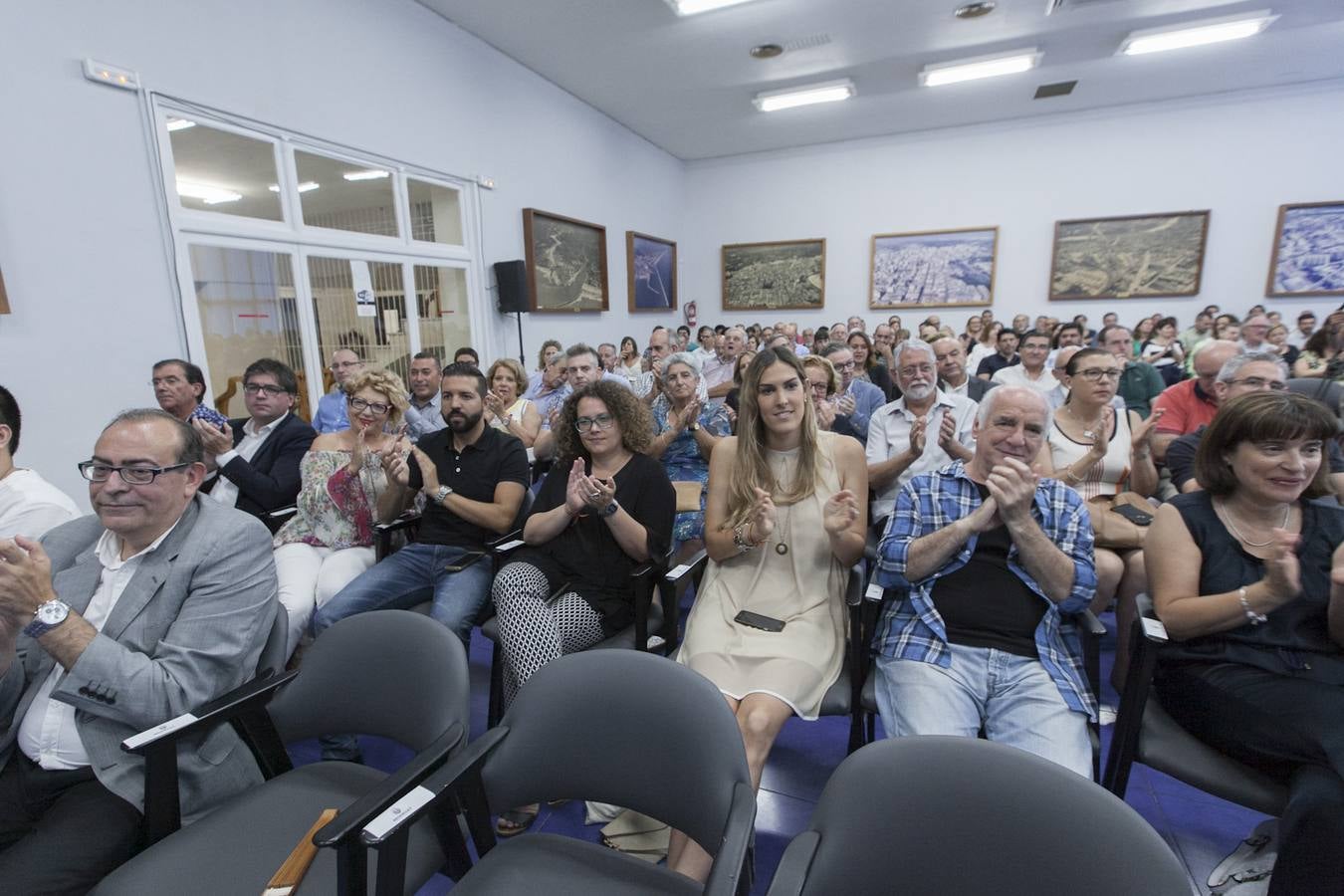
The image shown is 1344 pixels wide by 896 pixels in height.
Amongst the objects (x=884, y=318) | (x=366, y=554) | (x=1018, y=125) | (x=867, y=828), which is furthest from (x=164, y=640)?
(x=1018, y=125)

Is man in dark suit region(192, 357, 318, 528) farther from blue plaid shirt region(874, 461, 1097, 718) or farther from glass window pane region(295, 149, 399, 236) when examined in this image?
blue plaid shirt region(874, 461, 1097, 718)

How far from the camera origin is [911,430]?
9.04 feet

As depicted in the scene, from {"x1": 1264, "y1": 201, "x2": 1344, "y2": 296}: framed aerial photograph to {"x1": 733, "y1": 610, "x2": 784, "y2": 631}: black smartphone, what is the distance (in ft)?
30.6

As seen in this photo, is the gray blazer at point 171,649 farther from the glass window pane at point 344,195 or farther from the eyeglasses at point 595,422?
the glass window pane at point 344,195

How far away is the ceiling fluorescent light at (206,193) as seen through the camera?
3402 millimetres

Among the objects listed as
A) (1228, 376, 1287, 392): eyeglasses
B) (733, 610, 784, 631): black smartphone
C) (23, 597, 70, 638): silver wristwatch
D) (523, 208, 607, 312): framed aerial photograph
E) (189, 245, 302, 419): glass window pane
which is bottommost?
(733, 610, 784, 631): black smartphone

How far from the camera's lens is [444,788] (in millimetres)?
1040

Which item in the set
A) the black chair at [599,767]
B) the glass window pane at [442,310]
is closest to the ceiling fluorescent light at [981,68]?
the glass window pane at [442,310]

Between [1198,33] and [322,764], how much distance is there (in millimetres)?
8549

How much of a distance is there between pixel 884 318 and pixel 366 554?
27.0 feet

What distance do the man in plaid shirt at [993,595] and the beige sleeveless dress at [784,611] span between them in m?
0.18

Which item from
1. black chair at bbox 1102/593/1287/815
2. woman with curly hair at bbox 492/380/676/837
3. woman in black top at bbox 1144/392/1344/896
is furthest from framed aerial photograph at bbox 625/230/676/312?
black chair at bbox 1102/593/1287/815

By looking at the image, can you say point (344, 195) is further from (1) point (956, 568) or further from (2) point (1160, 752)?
(2) point (1160, 752)

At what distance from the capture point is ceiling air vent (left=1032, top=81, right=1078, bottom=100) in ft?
22.1
